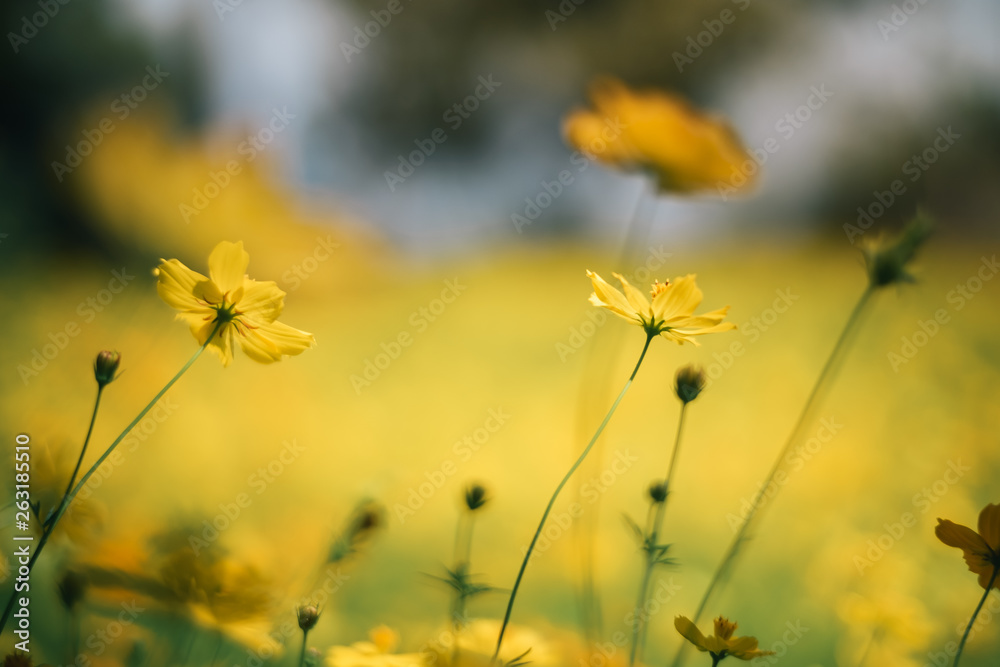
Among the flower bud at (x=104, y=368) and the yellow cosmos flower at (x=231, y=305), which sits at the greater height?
the yellow cosmos flower at (x=231, y=305)

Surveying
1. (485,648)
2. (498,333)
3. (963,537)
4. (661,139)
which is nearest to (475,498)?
(485,648)

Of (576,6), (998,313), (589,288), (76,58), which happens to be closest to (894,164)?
(998,313)

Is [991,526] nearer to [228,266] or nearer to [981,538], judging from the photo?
[981,538]

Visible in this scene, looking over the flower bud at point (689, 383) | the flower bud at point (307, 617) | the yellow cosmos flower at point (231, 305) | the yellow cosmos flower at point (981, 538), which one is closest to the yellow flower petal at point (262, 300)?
the yellow cosmos flower at point (231, 305)

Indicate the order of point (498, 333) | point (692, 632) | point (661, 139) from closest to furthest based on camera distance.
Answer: point (692, 632)
point (661, 139)
point (498, 333)

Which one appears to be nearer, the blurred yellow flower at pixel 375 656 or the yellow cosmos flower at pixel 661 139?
the blurred yellow flower at pixel 375 656

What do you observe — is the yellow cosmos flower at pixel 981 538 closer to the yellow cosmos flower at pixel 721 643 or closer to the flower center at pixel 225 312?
the yellow cosmos flower at pixel 721 643
